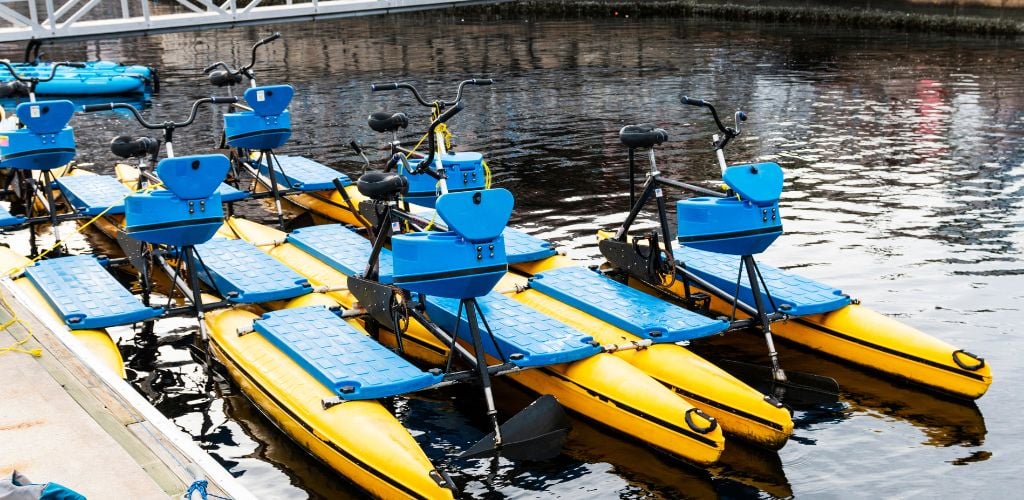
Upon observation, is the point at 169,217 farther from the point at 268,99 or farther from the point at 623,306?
the point at 268,99

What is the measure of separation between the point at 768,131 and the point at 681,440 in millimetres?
14967

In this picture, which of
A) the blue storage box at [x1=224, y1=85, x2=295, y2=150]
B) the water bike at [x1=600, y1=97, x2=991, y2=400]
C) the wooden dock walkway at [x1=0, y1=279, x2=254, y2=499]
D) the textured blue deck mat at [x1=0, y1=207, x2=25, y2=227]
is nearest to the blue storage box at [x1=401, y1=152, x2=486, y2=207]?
the water bike at [x1=600, y1=97, x2=991, y2=400]

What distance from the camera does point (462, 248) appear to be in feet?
26.2

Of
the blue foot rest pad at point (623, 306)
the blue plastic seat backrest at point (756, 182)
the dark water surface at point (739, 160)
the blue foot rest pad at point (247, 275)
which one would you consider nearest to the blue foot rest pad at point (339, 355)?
the blue foot rest pad at point (247, 275)

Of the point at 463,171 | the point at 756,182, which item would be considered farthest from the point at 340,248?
the point at 756,182

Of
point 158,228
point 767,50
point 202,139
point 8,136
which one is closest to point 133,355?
point 158,228

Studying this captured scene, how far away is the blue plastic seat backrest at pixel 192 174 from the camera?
9586 mm

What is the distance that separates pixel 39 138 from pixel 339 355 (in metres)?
6.43

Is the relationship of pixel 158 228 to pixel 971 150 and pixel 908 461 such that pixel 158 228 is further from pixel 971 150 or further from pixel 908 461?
pixel 971 150

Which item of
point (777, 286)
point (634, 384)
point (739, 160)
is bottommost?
point (634, 384)

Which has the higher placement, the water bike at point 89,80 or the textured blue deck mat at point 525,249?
the water bike at point 89,80

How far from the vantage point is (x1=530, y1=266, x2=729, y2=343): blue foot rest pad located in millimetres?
9211

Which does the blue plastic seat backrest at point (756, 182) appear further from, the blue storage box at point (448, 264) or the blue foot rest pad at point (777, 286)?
the blue storage box at point (448, 264)

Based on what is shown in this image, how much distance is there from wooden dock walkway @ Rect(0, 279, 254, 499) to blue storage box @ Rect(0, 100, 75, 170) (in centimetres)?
534
